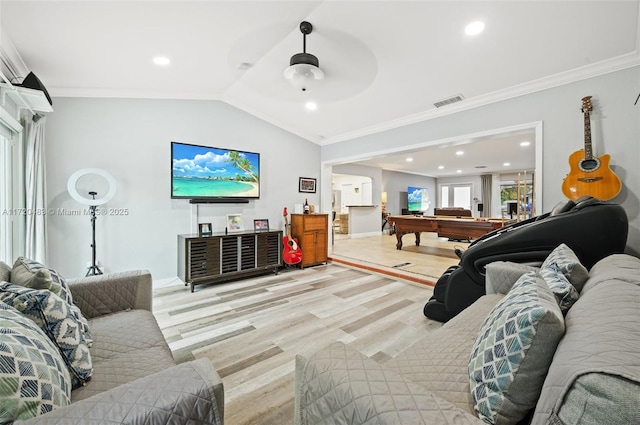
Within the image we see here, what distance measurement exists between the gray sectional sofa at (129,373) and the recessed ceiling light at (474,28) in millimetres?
3043

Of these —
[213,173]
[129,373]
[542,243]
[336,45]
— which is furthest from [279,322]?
[336,45]

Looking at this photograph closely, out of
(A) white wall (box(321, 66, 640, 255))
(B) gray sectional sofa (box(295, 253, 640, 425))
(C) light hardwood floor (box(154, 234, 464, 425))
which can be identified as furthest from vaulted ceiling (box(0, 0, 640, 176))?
(C) light hardwood floor (box(154, 234, 464, 425))

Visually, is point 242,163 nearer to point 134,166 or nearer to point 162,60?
point 134,166

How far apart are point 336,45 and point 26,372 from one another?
3.03 meters

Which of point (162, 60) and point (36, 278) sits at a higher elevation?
point (162, 60)

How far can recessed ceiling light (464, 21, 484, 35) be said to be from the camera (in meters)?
2.32

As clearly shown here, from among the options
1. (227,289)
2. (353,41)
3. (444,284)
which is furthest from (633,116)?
(227,289)

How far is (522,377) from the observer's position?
742 mm

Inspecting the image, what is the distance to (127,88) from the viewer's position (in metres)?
3.45

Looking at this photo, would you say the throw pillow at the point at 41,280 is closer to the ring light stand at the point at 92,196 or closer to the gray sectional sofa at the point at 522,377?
the gray sectional sofa at the point at 522,377

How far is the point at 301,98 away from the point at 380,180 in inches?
235

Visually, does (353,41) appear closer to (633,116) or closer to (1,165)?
(633,116)

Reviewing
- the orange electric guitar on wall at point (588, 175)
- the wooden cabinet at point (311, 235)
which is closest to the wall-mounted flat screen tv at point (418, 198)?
the wooden cabinet at point (311, 235)

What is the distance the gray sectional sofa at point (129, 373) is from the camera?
73 cm
